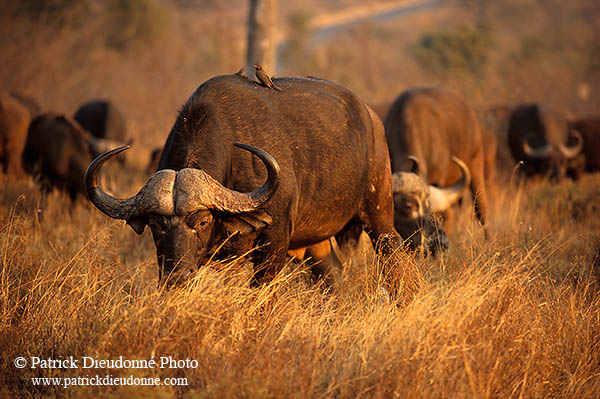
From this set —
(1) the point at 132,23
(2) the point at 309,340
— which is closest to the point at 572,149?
(2) the point at 309,340

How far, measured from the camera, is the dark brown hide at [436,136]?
7723 mm

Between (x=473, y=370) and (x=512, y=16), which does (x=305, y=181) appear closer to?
(x=473, y=370)

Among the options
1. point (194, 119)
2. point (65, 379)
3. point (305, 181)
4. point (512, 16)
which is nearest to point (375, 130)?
point (305, 181)

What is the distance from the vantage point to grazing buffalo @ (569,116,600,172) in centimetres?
1297

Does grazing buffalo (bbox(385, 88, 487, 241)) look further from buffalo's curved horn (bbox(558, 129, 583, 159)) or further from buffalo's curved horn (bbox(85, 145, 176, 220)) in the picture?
buffalo's curved horn (bbox(558, 129, 583, 159))

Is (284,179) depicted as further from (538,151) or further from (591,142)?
(591,142)

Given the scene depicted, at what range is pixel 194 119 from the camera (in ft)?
14.9

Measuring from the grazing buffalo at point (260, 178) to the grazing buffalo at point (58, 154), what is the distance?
15.4 feet

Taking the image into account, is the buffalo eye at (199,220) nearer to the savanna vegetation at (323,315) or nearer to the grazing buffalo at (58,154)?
the savanna vegetation at (323,315)

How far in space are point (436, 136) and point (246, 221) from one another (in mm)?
4313

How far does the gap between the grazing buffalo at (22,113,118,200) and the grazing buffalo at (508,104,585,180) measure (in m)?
7.34

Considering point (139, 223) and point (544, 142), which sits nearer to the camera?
point (139, 223)

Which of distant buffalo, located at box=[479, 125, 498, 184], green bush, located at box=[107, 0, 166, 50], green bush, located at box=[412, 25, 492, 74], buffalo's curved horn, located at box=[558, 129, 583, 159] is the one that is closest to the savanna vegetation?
distant buffalo, located at box=[479, 125, 498, 184]

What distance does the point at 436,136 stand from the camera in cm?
808
